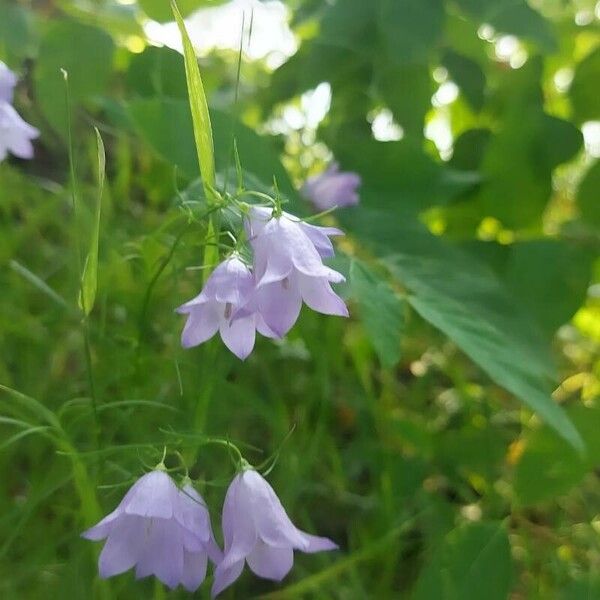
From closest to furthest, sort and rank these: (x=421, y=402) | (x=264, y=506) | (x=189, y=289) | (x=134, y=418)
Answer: (x=264, y=506)
(x=134, y=418)
(x=189, y=289)
(x=421, y=402)

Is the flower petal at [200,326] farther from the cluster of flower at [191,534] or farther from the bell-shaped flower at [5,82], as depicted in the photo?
the bell-shaped flower at [5,82]

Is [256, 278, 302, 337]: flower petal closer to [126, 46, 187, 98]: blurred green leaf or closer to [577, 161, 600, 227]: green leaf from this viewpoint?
[126, 46, 187, 98]: blurred green leaf

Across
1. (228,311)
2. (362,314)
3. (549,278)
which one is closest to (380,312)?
(362,314)

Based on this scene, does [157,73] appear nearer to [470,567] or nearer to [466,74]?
[466,74]

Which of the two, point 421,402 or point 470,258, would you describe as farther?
point 421,402

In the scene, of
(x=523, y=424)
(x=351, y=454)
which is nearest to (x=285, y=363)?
(x=351, y=454)

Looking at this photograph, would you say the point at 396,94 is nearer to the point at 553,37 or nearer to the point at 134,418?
the point at 553,37
